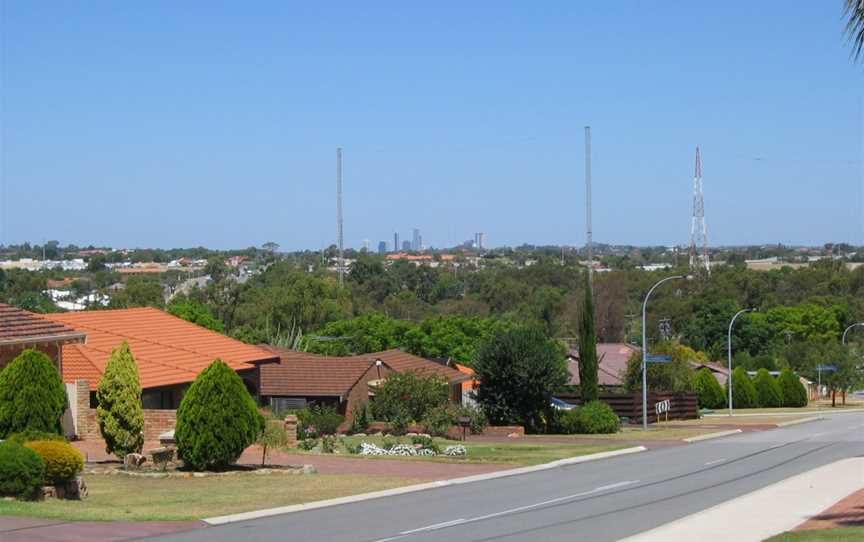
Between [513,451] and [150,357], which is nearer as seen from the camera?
[513,451]

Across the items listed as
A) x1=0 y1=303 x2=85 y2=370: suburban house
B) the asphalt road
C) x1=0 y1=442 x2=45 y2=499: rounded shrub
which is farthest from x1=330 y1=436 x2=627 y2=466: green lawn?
x1=0 y1=442 x2=45 y2=499: rounded shrub

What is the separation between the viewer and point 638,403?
58.5 meters

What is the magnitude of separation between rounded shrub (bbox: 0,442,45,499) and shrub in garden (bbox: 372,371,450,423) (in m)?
24.4

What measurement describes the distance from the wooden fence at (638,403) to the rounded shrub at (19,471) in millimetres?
38138

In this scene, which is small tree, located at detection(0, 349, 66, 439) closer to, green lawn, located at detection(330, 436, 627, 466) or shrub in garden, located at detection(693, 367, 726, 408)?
green lawn, located at detection(330, 436, 627, 466)

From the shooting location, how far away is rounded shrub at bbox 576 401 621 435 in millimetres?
48938

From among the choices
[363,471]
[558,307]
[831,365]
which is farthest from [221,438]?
[558,307]

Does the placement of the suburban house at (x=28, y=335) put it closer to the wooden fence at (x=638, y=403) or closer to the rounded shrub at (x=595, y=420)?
the rounded shrub at (x=595, y=420)

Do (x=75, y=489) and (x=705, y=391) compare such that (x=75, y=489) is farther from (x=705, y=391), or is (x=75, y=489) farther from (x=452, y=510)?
(x=705, y=391)

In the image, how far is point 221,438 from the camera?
84.4 ft

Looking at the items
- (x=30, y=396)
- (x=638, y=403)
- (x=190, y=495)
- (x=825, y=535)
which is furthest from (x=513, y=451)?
(x=638, y=403)

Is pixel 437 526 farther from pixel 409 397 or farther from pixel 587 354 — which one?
pixel 587 354

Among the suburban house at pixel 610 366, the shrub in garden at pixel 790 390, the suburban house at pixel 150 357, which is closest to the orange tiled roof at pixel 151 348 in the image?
the suburban house at pixel 150 357

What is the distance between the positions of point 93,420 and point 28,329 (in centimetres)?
368
